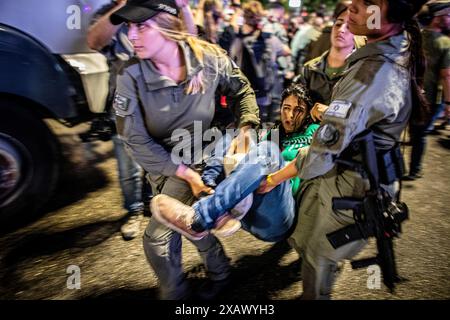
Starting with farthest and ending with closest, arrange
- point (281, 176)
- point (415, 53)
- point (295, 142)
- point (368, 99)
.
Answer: point (295, 142) → point (281, 176) → point (415, 53) → point (368, 99)

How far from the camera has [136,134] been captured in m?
1.80

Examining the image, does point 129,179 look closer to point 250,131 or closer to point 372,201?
point 250,131

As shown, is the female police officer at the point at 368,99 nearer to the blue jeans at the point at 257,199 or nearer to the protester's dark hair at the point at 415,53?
the protester's dark hair at the point at 415,53

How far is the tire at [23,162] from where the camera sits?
2754mm

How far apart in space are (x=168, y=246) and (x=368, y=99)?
1325mm

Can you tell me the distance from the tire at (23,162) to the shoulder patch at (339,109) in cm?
252

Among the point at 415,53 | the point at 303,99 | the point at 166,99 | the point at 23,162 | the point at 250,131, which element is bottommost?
the point at 23,162

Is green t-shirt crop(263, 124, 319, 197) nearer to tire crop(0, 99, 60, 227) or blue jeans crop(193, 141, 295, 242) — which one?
blue jeans crop(193, 141, 295, 242)

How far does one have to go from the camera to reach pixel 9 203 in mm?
2812

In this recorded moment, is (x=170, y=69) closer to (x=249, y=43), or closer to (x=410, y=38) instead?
(x=410, y=38)

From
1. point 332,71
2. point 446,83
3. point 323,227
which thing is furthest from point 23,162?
point 446,83

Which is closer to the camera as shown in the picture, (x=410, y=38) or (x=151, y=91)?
(x=410, y=38)
